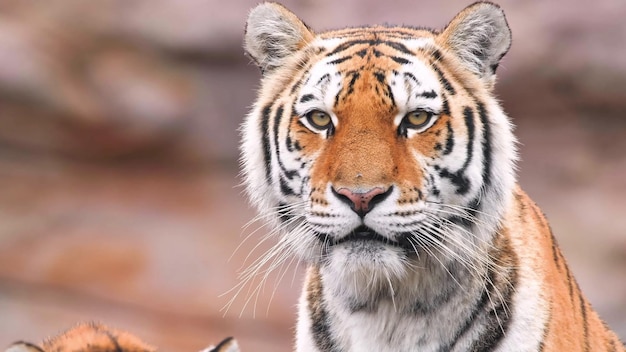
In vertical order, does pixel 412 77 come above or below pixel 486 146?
above

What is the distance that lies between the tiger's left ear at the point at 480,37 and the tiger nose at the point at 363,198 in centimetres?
61

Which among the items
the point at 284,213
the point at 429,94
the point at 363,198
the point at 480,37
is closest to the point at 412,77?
the point at 429,94

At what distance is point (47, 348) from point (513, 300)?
51.2 inches

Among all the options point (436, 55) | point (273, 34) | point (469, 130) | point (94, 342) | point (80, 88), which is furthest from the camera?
point (80, 88)

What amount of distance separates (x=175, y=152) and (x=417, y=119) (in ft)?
14.0

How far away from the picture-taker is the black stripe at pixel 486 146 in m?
2.75

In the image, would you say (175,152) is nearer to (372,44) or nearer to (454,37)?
(372,44)

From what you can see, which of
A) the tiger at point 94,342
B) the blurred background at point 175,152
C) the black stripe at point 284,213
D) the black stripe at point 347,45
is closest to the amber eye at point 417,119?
the black stripe at point 347,45

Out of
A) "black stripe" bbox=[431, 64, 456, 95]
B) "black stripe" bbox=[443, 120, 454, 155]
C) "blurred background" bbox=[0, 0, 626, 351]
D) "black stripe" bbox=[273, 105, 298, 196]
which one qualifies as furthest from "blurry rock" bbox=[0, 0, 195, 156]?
"black stripe" bbox=[443, 120, 454, 155]

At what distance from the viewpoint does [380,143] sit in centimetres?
253

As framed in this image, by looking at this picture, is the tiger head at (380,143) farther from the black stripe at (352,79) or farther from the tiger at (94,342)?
the tiger at (94,342)

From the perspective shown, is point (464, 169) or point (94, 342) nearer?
point (94, 342)

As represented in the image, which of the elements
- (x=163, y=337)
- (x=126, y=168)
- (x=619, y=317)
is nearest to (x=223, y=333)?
(x=163, y=337)

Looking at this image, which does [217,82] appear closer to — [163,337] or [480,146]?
[163,337]
